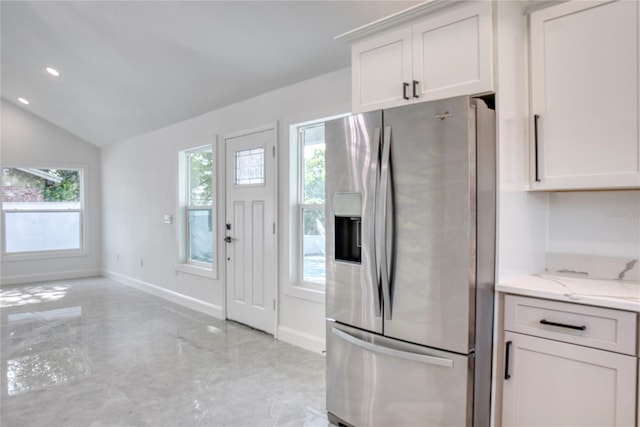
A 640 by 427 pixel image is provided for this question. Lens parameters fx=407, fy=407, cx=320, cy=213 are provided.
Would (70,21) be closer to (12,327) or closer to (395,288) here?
(12,327)

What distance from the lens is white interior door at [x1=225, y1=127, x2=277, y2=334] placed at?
13.1ft

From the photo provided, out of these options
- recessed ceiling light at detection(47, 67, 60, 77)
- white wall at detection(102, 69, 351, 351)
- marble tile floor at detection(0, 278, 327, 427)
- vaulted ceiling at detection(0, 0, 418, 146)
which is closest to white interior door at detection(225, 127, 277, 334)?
white wall at detection(102, 69, 351, 351)

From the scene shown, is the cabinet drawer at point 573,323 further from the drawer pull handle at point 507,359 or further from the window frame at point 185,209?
the window frame at point 185,209

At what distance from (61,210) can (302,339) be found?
5.89m

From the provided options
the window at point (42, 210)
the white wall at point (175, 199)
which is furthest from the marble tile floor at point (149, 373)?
the window at point (42, 210)

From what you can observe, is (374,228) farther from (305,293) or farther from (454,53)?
(305,293)

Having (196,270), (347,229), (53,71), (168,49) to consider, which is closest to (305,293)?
(347,229)

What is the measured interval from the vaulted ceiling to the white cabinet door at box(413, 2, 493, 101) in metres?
0.59

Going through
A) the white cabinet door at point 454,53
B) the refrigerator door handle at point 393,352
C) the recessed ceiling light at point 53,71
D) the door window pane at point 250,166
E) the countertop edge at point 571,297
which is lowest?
→ the refrigerator door handle at point 393,352

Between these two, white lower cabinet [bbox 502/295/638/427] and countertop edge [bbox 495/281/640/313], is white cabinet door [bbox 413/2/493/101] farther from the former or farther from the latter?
white lower cabinet [bbox 502/295/638/427]

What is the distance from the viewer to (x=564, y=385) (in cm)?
166

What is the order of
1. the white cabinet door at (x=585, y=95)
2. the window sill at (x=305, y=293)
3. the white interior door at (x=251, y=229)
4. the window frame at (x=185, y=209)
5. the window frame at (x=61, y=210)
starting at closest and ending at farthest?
the white cabinet door at (x=585, y=95)
the window sill at (x=305, y=293)
the white interior door at (x=251, y=229)
the window frame at (x=185, y=209)
the window frame at (x=61, y=210)

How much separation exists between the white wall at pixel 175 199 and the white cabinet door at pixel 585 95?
5.14 ft

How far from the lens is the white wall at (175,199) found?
3562 mm
